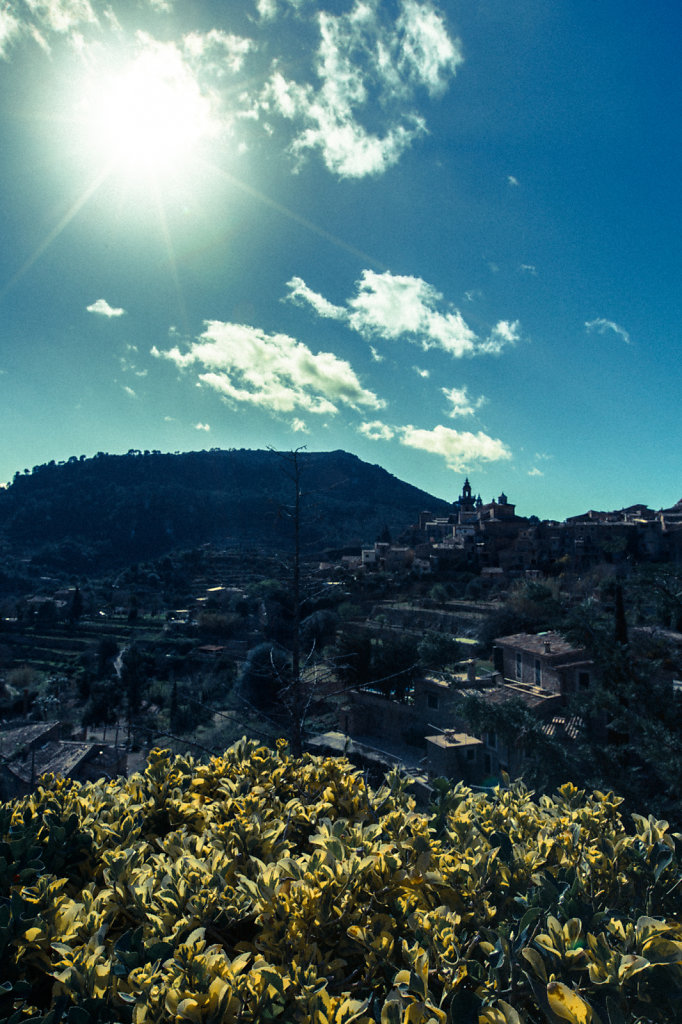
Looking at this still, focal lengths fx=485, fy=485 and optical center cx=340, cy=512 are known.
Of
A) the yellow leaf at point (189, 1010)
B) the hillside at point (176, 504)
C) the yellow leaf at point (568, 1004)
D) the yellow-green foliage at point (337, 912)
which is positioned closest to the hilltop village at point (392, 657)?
the yellow-green foliage at point (337, 912)

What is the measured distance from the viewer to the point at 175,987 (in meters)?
1.20

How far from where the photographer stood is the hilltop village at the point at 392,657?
23.4ft

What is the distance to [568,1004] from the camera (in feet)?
3.49

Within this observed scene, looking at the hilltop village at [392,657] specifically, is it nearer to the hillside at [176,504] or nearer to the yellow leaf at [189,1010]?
the yellow leaf at [189,1010]

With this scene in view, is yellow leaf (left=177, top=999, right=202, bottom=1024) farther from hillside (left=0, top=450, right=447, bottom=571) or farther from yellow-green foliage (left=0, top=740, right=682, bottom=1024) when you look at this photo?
hillside (left=0, top=450, right=447, bottom=571)

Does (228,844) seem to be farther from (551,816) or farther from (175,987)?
(551,816)

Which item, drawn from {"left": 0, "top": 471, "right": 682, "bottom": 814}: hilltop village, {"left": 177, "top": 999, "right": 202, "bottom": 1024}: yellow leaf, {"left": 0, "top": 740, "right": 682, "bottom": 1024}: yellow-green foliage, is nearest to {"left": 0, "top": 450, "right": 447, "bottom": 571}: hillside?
{"left": 0, "top": 471, "right": 682, "bottom": 814}: hilltop village

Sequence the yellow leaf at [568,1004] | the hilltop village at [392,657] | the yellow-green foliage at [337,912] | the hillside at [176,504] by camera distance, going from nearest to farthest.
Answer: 1. the yellow leaf at [568,1004]
2. the yellow-green foliage at [337,912]
3. the hilltop village at [392,657]
4. the hillside at [176,504]

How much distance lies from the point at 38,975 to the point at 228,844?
677mm

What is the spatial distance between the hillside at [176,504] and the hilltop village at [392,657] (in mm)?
11685

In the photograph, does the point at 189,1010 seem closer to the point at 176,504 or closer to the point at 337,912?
the point at 337,912

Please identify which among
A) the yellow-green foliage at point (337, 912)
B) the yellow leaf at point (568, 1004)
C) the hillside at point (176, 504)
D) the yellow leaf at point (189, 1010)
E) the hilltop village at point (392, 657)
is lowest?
the hilltop village at point (392, 657)

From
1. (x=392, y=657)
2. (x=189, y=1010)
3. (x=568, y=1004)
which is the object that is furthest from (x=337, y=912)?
(x=392, y=657)

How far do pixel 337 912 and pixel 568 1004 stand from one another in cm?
73
